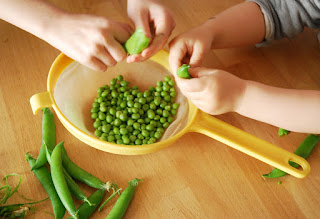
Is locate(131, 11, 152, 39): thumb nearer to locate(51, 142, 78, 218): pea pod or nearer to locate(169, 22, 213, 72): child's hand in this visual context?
locate(169, 22, 213, 72): child's hand

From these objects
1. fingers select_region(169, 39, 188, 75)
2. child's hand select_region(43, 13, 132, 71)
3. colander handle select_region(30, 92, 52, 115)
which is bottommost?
colander handle select_region(30, 92, 52, 115)

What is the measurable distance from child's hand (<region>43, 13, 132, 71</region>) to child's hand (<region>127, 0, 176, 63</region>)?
48mm

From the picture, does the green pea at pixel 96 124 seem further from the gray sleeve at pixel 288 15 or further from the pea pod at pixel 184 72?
the gray sleeve at pixel 288 15

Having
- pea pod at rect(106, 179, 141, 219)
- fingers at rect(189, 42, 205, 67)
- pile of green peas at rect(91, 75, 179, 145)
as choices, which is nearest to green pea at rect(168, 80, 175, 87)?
pile of green peas at rect(91, 75, 179, 145)

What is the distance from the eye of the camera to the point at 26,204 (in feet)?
2.77

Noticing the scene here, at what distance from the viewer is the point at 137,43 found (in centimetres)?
83

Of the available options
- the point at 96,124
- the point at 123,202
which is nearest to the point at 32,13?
the point at 96,124

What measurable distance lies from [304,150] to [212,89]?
0.36m

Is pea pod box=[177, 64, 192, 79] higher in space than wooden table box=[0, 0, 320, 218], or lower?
higher

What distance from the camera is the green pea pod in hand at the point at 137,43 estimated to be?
0.82 meters

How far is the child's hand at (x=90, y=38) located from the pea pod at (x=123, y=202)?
34 centimetres

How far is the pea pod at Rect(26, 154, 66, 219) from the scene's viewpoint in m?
0.83

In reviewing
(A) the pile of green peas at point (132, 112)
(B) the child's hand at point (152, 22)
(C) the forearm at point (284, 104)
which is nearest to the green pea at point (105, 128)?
(A) the pile of green peas at point (132, 112)

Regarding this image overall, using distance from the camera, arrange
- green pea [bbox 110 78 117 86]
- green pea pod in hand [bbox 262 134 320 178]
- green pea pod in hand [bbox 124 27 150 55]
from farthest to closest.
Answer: green pea [bbox 110 78 117 86], green pea pod in hand [bbox 262 134 320 178], green pea pod in hand [bbox 124 27 150 55]
